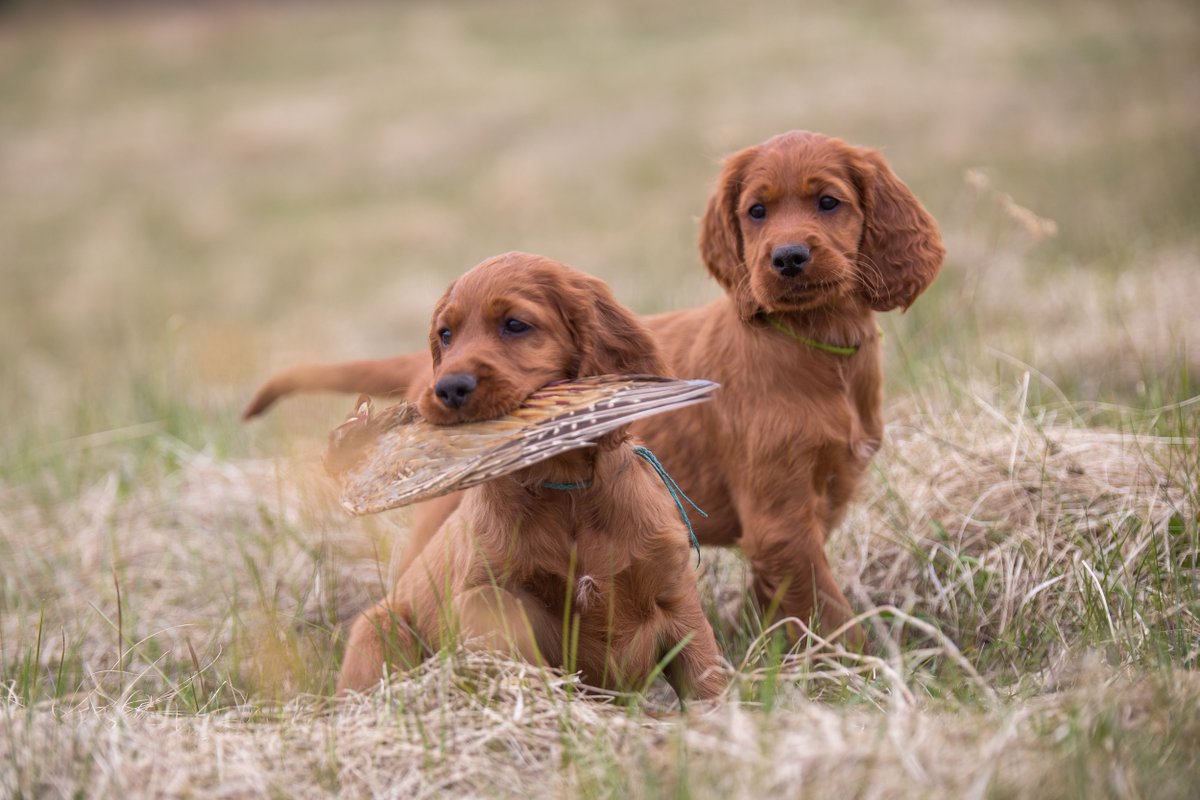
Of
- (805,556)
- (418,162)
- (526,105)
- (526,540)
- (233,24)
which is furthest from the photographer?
(233,24)

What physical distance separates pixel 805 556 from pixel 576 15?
24.5m

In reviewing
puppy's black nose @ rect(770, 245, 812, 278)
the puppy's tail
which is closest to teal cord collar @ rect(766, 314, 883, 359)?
puppy's black nose @ rect(770, 245, 812, 278)

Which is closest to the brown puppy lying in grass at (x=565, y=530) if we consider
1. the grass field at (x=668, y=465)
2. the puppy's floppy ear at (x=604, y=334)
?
the puppy's floppy ear at (x=604, y=334)

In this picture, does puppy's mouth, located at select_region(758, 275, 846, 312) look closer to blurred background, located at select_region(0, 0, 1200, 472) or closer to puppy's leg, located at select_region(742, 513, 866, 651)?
puppy's leg, located at select_region(742, 513, 866, 651)

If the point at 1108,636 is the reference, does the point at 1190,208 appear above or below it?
above

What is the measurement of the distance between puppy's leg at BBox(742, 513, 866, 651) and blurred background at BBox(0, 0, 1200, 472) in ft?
4.33

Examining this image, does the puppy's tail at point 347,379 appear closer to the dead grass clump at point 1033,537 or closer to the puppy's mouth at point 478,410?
the puppy's mouth at point 478,410

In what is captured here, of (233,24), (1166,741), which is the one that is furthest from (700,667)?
(233,24)

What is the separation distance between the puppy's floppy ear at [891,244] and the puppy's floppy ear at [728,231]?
353 millimetres

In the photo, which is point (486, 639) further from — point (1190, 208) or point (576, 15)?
point (576, 15)

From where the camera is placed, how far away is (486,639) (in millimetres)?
2955

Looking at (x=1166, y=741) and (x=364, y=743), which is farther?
(x=364, y=743)

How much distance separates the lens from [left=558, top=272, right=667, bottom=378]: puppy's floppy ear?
3.01m

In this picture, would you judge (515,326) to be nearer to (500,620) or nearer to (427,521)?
(500,620)
